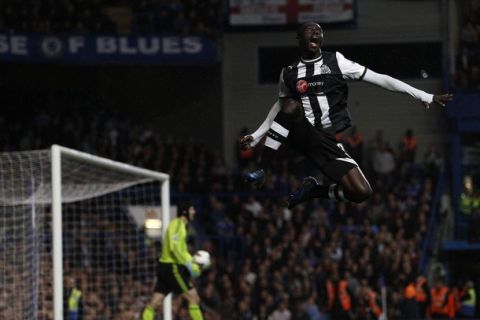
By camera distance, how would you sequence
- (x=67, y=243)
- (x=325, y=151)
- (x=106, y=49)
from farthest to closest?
(x=106, y=49)
(x=67, y=243)
(x=325, y=151)

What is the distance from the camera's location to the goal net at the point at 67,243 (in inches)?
595

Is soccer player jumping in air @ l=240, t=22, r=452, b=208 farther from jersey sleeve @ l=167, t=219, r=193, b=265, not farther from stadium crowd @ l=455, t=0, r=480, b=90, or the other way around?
stadium crowd @ l=455, t=0, r=480, b=90

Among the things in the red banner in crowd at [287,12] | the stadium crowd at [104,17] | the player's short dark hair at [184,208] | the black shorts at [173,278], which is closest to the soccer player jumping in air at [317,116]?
the player's short dark hair at [184,208]

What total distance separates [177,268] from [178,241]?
1.13 feet

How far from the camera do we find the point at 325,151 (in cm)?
988

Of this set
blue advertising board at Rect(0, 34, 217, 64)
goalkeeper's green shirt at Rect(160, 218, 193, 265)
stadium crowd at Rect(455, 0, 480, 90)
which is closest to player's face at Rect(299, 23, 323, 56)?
goalkeeper's green shirt at Rect(160, 218, 193, 265)

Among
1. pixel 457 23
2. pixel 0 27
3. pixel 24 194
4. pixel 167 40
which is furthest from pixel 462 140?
pixel 24 194

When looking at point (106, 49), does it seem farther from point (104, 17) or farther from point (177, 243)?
point (177, 243)

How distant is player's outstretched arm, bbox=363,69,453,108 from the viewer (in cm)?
920

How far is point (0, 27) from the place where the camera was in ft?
84.6

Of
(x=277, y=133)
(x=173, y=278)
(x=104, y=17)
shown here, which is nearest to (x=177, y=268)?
(x=173, y=278)

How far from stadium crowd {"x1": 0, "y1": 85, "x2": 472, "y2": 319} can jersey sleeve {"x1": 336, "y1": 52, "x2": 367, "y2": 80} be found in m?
7.64

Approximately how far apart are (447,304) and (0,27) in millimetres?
10447

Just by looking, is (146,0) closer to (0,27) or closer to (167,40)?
(167,40)
